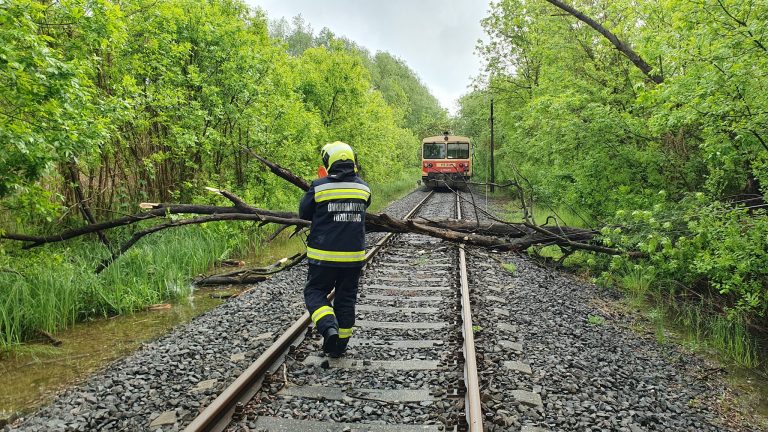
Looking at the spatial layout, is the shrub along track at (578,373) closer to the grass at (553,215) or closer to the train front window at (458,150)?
the grass at (553,215)

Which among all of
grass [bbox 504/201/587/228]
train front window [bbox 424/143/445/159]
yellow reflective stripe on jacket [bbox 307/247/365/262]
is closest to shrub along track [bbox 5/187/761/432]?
yellow reflective stripe on jacket [bbox 307/247/365/262]

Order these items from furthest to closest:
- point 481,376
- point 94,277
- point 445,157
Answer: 1. point 445,157
2. point 94,277
3. point 481,376

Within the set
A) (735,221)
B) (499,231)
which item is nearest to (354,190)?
(735,221)

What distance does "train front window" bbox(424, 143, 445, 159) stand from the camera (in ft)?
87.0

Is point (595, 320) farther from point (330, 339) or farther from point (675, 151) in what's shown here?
point (675, 151)

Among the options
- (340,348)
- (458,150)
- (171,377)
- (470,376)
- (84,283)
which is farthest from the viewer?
(458,150)

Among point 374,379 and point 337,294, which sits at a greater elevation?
point 337,294

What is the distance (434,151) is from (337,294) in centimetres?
2307

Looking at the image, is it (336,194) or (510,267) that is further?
(510,267)

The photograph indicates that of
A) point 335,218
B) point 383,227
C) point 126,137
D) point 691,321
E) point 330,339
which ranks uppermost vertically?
point 126,137

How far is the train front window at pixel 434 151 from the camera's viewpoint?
1045 inches

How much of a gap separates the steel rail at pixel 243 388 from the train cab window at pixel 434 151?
2271 cm

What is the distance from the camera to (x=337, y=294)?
4395 millimetres

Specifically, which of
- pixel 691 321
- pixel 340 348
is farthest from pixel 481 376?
pixel 691 321
